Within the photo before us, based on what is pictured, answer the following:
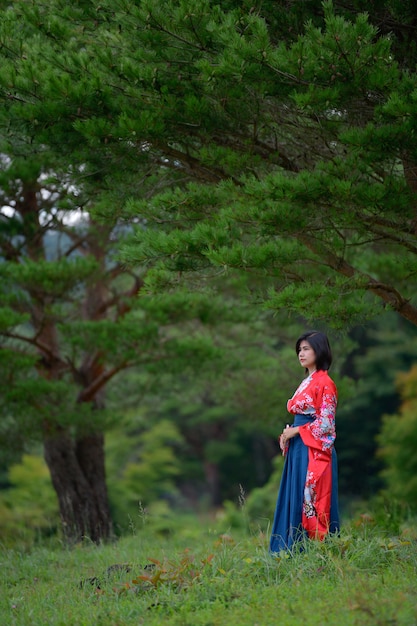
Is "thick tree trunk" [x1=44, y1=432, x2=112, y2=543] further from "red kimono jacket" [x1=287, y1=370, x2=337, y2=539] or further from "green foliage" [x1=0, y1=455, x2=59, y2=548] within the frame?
"green foliage" [x1=0, y1=455, x2=59, y2=548]

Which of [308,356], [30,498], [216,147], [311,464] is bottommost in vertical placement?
[30,498]

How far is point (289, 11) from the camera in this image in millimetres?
5391

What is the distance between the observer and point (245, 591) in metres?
4.28

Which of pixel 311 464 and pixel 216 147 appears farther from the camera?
pixel 216 147

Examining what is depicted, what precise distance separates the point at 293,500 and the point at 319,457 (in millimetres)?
343

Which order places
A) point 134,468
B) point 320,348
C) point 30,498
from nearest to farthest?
point 320,348
point 30,498
point 134,468

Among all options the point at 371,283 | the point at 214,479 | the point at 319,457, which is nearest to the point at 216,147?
the point at 371,283

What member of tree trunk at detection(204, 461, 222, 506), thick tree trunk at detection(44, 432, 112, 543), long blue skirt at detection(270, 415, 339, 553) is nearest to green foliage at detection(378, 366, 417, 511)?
thick tree trunk at detection(44, 432, 112, 543)

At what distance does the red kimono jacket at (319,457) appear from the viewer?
4.95m

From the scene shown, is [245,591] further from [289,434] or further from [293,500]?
[289,434]

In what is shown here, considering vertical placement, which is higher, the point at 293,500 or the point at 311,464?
the point at 311,464

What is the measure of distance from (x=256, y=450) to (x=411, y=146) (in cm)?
2675

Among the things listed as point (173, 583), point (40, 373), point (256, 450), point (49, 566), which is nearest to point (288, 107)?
point (173, 583)

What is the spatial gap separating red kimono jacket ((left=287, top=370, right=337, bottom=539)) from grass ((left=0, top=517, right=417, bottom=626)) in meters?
0.17
